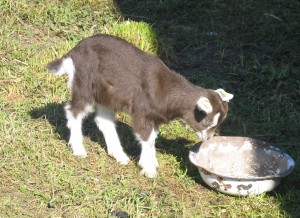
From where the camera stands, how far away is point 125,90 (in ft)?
23.0

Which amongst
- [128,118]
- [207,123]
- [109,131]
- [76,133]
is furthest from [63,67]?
[207,123]

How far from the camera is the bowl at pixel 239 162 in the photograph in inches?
254

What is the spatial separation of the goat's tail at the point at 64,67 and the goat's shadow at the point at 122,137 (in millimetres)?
758

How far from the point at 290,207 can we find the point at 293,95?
8.56 ft

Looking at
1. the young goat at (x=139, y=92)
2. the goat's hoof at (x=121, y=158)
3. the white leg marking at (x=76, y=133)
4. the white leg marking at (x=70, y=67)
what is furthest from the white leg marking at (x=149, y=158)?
the white leg marking at (x=70, y=67)

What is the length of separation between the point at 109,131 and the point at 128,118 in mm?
894

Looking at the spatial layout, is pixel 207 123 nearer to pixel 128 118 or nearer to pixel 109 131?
pixel 109 131

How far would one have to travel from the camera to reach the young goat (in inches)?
272

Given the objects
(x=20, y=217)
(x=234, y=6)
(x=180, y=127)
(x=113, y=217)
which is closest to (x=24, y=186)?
(x=20, y=217)

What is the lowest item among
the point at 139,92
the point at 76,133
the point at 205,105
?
the point at 76,133

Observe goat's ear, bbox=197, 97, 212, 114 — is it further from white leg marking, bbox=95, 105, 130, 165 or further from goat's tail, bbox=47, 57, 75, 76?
goat's tail, bbox=47, 57, 75, 76

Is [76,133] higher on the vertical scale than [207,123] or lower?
lower

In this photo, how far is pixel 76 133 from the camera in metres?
7.39

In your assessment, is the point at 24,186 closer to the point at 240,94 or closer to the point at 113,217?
the point at 113,217
